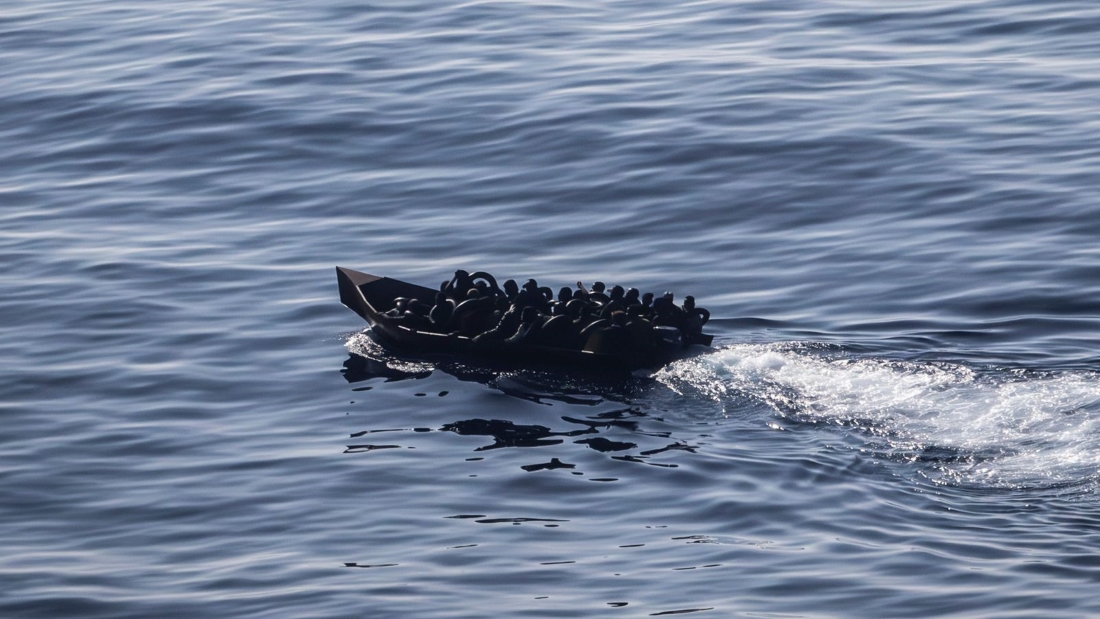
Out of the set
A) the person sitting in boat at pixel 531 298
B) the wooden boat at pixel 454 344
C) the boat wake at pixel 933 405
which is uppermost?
the person sitting in boat at pixel 531 298

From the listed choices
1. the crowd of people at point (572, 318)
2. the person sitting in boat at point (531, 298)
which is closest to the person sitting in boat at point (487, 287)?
the crowd of people at point (572, 318)

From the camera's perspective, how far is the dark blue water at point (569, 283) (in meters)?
11.3

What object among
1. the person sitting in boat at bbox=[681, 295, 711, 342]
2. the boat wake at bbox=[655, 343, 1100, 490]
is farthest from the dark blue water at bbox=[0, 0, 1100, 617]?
the person sitting in boat at bbox=[681, 295, 711, 342]

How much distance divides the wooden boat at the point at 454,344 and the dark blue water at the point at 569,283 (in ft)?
0.67

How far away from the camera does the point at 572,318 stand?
15.1 meters

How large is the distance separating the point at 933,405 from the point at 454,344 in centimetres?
458

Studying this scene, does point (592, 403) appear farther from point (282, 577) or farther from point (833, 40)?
point (833, 40)

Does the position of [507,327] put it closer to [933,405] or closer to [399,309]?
[399,309]

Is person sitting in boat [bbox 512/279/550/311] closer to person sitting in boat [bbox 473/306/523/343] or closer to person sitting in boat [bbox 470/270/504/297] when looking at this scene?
person sitting in boat [bbox 473/306/523/343]

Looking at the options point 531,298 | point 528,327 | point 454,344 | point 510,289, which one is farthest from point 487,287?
point 528,327

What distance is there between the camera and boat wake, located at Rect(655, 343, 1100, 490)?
39.6ft

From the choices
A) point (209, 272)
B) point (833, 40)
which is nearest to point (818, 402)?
point (209, 272)

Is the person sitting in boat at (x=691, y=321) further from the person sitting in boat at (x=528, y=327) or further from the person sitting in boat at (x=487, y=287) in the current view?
the person sitting in boat at (x=487, y=287)

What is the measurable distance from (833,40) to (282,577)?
61.3ft
